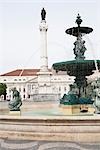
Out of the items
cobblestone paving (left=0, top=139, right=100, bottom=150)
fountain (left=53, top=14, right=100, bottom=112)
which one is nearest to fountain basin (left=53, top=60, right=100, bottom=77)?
fountain (left=53, top=14, right=100, bottom=112)

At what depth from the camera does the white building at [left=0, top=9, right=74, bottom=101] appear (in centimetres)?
5885

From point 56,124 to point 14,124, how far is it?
1083 millimetres

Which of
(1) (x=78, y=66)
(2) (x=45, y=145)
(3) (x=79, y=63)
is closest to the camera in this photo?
(2) (x=45, y=145)

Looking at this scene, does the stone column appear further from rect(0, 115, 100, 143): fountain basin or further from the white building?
rect(0, 115, 100, 143): fountain basin

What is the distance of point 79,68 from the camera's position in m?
12.7

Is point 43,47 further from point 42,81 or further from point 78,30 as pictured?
point 78,30

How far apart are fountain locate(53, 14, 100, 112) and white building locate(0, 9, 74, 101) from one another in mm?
22289

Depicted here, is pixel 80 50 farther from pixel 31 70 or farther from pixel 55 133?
pixel 31 70

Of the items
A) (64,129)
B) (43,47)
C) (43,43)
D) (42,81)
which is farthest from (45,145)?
(43,43)

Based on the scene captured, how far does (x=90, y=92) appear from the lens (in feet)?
44.0

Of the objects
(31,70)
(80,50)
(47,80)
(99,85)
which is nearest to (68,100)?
→ (80,50)

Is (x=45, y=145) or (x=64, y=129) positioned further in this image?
(x=64, y=129)

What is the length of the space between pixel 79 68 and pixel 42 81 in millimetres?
47038

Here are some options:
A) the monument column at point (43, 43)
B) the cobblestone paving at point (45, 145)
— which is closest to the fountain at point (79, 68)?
the cobblestone paving at point (45, 145)
